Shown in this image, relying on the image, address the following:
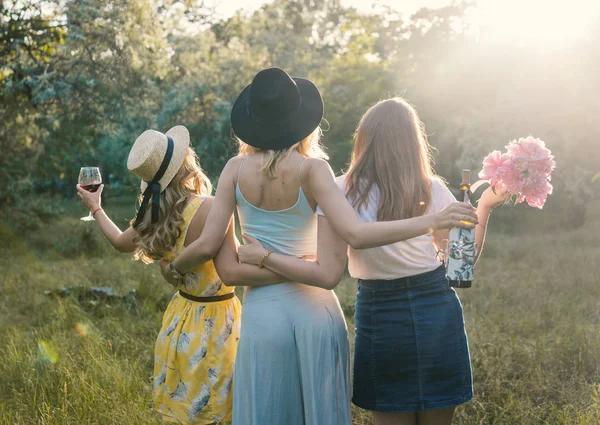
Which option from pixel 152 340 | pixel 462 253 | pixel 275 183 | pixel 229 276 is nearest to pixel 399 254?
pixel 462 253

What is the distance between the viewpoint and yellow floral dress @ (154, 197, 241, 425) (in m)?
3.26

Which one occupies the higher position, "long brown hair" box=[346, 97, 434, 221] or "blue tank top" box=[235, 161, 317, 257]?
"long brown hair" box=[346, 97, 434, 221]

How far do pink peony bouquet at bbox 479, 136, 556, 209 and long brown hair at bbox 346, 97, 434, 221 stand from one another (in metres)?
0.28

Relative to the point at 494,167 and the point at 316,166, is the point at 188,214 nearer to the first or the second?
the point at 316,166

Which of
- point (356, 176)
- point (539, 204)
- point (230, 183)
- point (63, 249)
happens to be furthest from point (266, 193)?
point (63, 249)

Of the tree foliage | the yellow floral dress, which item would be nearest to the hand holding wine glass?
the yellow floral dress

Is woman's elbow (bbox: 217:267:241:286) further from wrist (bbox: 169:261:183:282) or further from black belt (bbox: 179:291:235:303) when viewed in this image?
black belt (bbox: 179:291:235:303)

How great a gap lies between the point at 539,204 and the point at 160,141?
1.84 meters

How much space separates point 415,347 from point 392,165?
2.62ft

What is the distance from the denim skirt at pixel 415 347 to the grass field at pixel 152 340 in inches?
56.3

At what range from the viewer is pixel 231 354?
3.29 metres

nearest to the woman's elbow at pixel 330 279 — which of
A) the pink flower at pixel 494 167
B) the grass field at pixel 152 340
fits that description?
the pink flower at pixel 494 167

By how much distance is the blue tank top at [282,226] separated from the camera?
9.12 feet

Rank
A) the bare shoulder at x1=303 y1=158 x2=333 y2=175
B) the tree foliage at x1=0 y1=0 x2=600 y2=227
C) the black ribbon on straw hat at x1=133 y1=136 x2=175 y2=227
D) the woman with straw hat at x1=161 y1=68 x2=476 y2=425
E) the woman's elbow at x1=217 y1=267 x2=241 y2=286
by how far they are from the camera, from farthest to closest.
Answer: the tree foliage at x1=0 y1=0 x2=600 y2=227
the black ribbon on straw hat at x1=133 y1=136 x2=175 y2=227
the woman's elbow at x1=217 y1=267 x2=241 y2=286
the woman with straw hat at x1=161 y1=68 x2=476 y2=425
the bare shoulder at x1=303 y1=158 x2=333 y2=175
